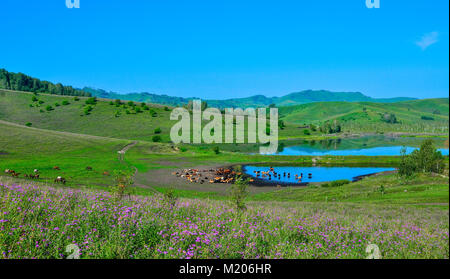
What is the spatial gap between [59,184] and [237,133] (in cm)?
9846

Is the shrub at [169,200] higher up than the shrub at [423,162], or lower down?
higher up

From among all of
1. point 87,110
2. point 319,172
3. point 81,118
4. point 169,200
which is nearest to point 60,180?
point 169,200

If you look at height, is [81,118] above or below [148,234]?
above

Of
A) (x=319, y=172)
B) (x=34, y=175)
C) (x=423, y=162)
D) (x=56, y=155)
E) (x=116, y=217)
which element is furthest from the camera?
(x=319, y=172)

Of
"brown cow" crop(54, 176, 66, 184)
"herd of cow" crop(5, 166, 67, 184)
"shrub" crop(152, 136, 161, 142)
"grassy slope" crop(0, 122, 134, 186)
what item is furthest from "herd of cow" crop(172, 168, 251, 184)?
"herd of cow" crop(5, 166, 67, 184)

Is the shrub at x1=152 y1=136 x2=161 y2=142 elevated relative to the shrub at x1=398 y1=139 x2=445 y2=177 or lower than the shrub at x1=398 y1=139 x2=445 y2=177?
elevated

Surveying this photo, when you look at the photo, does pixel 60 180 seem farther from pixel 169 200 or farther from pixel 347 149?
pixel 347 149

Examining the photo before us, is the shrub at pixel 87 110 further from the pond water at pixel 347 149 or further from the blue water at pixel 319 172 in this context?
the pond water at pixel 347 149

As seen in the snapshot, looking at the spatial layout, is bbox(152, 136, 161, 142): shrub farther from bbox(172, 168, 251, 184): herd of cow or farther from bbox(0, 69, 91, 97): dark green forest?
bbox(0, 69, 91, 97): dark green forest

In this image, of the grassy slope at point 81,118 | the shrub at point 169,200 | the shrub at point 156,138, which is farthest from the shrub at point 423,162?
the shrub at point 169,200

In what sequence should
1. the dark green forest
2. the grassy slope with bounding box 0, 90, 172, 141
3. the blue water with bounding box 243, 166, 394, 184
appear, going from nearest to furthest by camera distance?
1. the dark green forest
2. the grassy slope with bounding box 0, 90, 172, 141
3. the blue water with bounding box 243, 166, 394, 184

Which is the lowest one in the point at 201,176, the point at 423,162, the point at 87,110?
the point at 423,162

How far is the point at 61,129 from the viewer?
15883 mm
